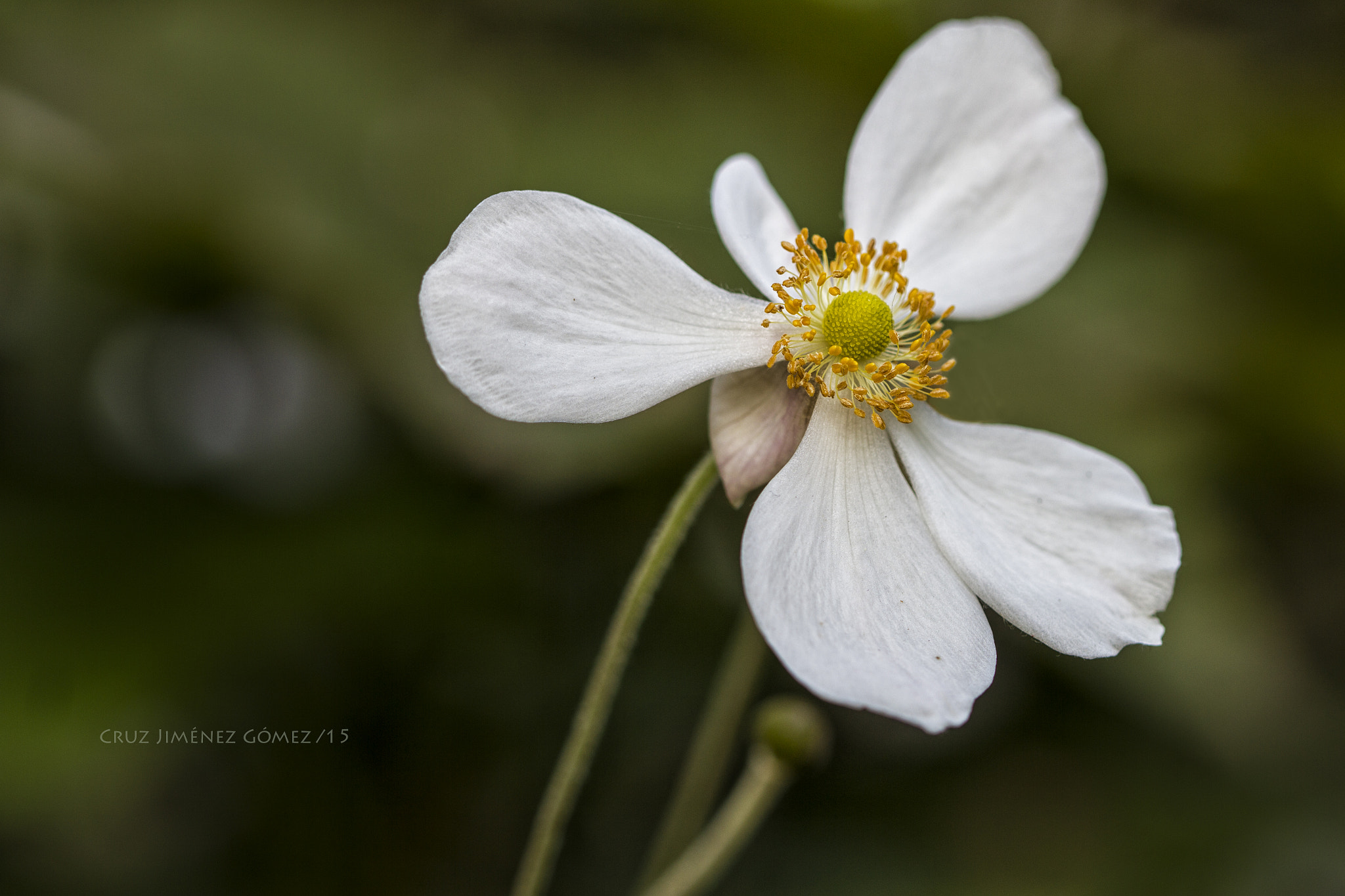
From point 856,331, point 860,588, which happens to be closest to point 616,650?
point 860,588

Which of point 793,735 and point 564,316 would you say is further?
point 793,735

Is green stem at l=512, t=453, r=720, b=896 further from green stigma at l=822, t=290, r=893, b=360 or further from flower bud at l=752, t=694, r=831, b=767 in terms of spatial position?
flower bud at l=752, t=694, r=831, b=767

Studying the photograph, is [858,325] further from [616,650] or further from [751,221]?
[616,650]

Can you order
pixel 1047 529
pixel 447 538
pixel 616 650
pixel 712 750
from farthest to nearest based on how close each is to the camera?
pixel 447 538, pixel 712 750, pixel 1047 529, pixel 616 650

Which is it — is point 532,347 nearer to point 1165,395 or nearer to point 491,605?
point 491,605

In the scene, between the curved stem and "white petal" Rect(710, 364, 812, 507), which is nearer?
"white petal" Rect(710, 364, 812, 507)

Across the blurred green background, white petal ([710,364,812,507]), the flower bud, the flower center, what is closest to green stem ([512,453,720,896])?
white petal ([710,364,812,507])

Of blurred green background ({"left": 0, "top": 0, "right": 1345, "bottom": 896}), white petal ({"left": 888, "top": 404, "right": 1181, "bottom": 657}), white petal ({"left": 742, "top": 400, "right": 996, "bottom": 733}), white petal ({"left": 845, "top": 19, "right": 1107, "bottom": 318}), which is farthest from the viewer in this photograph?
blurred green background ({"left": 0, "top": 0, "right": 1345, "bottom": 896})

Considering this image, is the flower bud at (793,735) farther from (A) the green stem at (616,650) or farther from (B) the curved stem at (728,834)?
(A) the green stem at (616,650)
